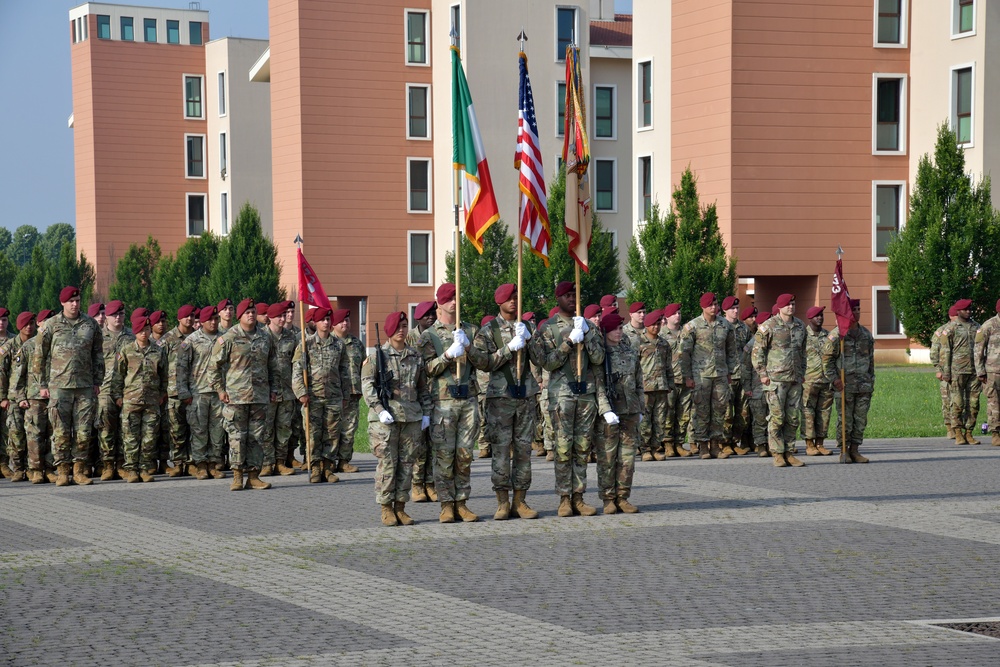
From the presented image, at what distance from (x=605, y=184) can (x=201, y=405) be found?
1869 inches

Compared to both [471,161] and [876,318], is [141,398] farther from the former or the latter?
[876,318]

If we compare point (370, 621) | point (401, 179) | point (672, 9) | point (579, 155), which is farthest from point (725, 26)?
point (370, 621)

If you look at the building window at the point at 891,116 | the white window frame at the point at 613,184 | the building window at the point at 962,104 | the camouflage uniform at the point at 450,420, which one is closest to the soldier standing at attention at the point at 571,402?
the camouflage uniform at the point at 450,420

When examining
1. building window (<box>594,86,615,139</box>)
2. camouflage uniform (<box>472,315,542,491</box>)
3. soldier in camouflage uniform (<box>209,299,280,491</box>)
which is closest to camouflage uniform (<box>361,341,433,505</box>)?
camouflage uniform (<box>472,315,542,491</box>)

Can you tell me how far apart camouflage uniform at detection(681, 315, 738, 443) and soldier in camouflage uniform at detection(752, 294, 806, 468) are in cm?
62

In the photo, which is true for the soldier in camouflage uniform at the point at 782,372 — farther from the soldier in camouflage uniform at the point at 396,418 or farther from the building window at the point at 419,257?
the building window at the point at 419,257

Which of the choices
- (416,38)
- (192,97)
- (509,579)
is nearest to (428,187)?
(416,38)

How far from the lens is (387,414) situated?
530 inches

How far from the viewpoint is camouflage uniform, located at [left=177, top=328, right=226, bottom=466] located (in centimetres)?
1841

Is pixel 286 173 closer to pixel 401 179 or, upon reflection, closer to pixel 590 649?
pixel 401 179

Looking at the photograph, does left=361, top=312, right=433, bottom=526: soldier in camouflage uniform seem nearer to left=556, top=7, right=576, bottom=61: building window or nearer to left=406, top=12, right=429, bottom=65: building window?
left=556, top=7, right=576, bottom=61: building window

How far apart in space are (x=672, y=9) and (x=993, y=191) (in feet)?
41.1

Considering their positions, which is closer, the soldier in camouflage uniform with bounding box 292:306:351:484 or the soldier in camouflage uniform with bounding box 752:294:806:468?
Result: the soldier in camouflage uniform with bounding box 292:306:351:484

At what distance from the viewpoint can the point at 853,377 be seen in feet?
65.0
